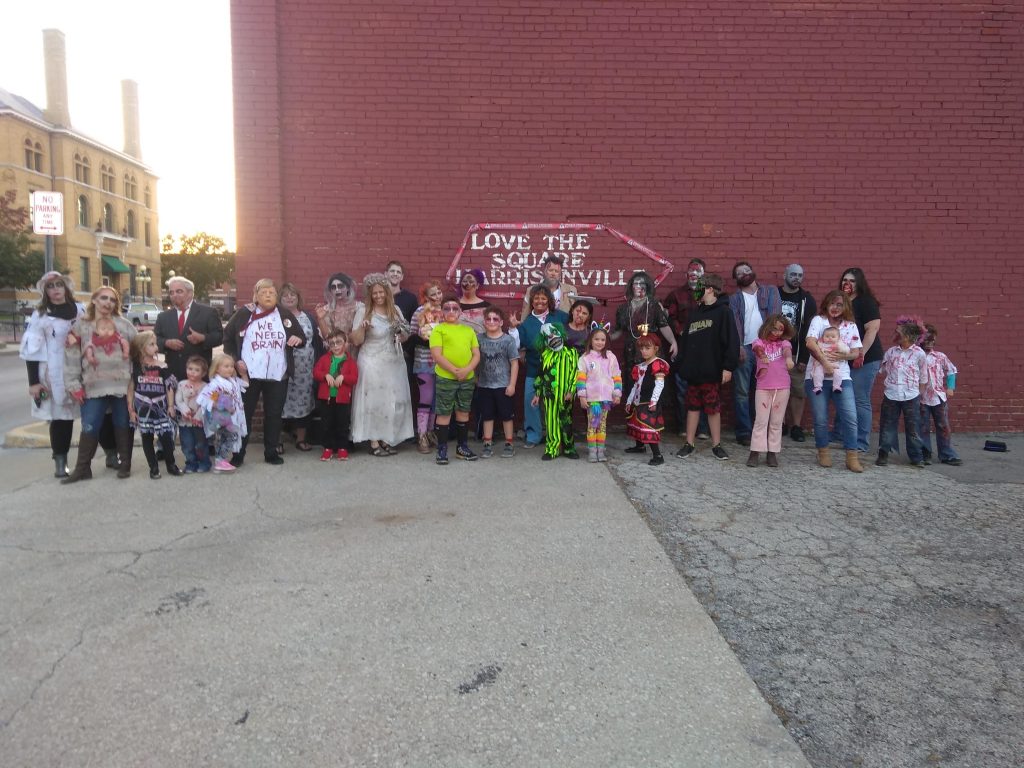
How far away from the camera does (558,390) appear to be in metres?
6.63

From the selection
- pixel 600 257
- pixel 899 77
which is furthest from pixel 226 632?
pixel 899 77

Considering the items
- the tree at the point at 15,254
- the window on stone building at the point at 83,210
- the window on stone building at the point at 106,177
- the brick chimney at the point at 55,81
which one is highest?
the brick chimney at the point at 55,81

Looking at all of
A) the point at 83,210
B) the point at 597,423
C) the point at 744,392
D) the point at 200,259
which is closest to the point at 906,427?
the point at 744,392

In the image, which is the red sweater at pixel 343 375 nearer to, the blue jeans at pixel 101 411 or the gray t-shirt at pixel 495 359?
the gray t-shirt at pixel 495 359

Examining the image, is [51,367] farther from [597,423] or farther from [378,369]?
[597,423]

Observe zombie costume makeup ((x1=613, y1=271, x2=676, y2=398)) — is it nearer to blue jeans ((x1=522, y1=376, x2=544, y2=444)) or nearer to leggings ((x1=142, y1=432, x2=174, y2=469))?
blue jeans ((x1=522, y1=376, x2=544, y2=444))

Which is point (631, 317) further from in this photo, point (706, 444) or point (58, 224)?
point (58, 224)

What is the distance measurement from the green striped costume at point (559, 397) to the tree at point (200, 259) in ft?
186

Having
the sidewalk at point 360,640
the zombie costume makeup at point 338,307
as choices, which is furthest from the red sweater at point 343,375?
the sidewalk at point 360,640

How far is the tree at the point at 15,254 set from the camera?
24.2 m

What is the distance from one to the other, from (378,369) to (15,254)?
966 inches

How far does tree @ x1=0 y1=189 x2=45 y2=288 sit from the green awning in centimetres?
2529

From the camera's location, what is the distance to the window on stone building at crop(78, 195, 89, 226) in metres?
48.0

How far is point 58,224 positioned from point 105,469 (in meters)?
3.25
